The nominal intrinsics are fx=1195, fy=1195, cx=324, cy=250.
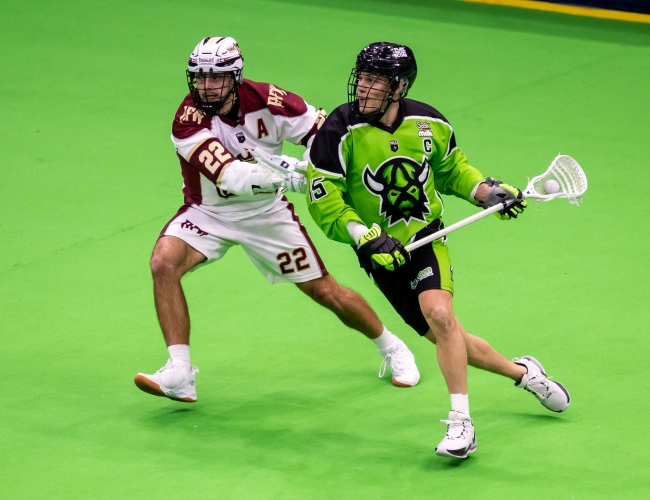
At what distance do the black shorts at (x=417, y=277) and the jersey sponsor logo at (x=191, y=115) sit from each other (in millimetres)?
1080

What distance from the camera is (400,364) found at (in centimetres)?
599

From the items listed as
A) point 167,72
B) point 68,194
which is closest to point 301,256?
point 68,194

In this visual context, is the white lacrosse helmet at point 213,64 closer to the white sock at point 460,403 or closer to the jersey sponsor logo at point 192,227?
the jersey sponsor logo at point 192,227

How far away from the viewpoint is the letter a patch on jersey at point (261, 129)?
593cm

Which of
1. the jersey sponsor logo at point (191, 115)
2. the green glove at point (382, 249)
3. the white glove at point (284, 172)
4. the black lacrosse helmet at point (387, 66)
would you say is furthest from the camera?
the jersey sponsor logo at point (191, 115)

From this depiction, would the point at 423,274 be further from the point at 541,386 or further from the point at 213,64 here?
the point at 213,64

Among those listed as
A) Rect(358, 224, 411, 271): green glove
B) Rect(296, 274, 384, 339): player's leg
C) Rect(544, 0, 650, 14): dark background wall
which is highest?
Rect(544, 0, 650, 14): dark background wall

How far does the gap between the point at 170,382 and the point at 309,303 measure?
58.2 inches

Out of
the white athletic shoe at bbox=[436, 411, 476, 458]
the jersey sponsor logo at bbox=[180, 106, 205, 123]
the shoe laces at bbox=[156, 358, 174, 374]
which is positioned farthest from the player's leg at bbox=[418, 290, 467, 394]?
the jersey sponsor logo at bbox=[180, 106, 205, 123]

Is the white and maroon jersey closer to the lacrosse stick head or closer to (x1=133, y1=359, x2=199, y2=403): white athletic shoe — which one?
(x1=133, y1=359, x2=199, y2=403): white athletic shoe

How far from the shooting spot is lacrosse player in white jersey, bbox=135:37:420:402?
222 inches

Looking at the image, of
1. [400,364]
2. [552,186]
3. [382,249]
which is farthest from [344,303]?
[552,186]

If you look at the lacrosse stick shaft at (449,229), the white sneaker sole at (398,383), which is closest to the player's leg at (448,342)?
the lacrosse stick shaft at (449,229)

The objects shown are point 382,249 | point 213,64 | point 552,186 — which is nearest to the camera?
point 382,249
